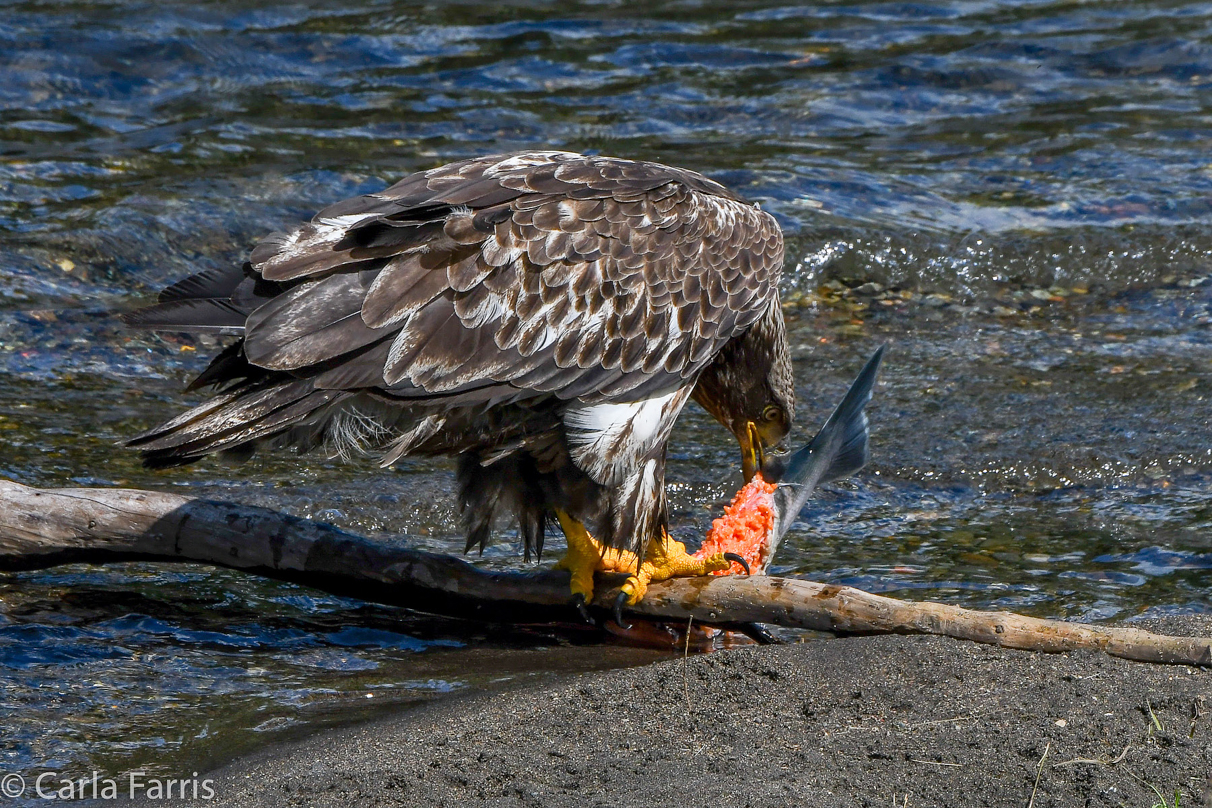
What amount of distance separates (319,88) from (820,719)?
28.3 feet

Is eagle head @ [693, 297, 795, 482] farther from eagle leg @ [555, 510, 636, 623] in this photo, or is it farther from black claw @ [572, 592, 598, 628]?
black claw @ [572, 592, 598, 628]

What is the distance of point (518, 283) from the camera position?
4660mm

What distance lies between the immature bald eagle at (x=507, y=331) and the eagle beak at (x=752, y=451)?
0.53m

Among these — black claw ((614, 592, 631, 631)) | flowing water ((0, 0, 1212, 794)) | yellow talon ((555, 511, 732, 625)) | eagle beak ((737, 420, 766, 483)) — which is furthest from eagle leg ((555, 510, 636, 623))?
eagle beak ((737, 420, 766, 483))

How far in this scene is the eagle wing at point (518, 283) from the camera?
4348mm

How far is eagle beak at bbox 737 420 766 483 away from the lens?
18.3 ft

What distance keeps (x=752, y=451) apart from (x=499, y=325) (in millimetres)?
1420

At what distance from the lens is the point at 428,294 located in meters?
4.48

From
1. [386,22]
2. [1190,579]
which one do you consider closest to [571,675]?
[1190,579]

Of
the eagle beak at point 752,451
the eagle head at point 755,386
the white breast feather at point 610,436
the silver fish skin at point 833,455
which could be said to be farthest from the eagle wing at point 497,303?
the eagle beak at point 752,451

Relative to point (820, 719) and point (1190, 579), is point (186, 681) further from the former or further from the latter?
point (1190, 579)

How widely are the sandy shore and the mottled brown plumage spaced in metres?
0.91

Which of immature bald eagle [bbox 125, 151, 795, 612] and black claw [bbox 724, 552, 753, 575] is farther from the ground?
immature bald eagle [bbox 125, 151, 795, 612]

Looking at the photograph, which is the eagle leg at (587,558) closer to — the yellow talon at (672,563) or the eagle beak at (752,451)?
the yellow talon at (672,563)
